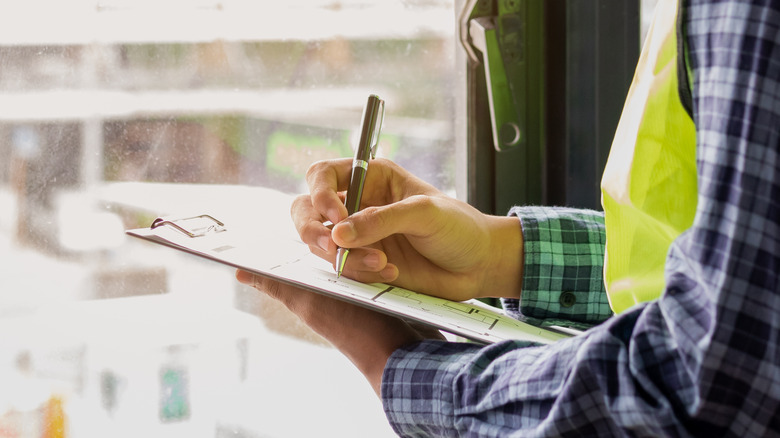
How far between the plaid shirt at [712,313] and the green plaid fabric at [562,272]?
37 centimetres

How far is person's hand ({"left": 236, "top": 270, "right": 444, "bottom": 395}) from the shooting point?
661mm

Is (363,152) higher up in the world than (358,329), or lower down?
higher up

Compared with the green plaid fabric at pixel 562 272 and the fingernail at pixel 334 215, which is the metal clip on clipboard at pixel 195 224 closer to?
the fingernail at pixel 334 215

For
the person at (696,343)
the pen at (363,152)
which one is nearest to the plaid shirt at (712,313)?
the person at (696,343)

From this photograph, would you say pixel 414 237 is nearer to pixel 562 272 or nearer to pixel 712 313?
pixel 562 272

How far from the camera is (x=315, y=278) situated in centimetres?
66

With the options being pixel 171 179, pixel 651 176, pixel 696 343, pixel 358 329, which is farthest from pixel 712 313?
pixel 171 179

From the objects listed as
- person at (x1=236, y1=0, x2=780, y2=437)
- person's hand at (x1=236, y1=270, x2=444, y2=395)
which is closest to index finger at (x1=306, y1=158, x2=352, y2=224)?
person's hand at (x1=236, y1=270, x2=444, y2=395)

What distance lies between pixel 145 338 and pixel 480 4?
0.76 meters

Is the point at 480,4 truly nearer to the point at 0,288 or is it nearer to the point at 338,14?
the point at 338,14

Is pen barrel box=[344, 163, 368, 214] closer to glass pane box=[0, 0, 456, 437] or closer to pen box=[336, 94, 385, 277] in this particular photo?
pen box=[336, 94, 385, 277]

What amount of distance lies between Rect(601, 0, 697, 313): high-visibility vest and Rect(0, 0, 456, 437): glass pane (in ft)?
2.04

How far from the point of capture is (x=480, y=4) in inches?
45.8

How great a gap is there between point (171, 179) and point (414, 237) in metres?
0.45
